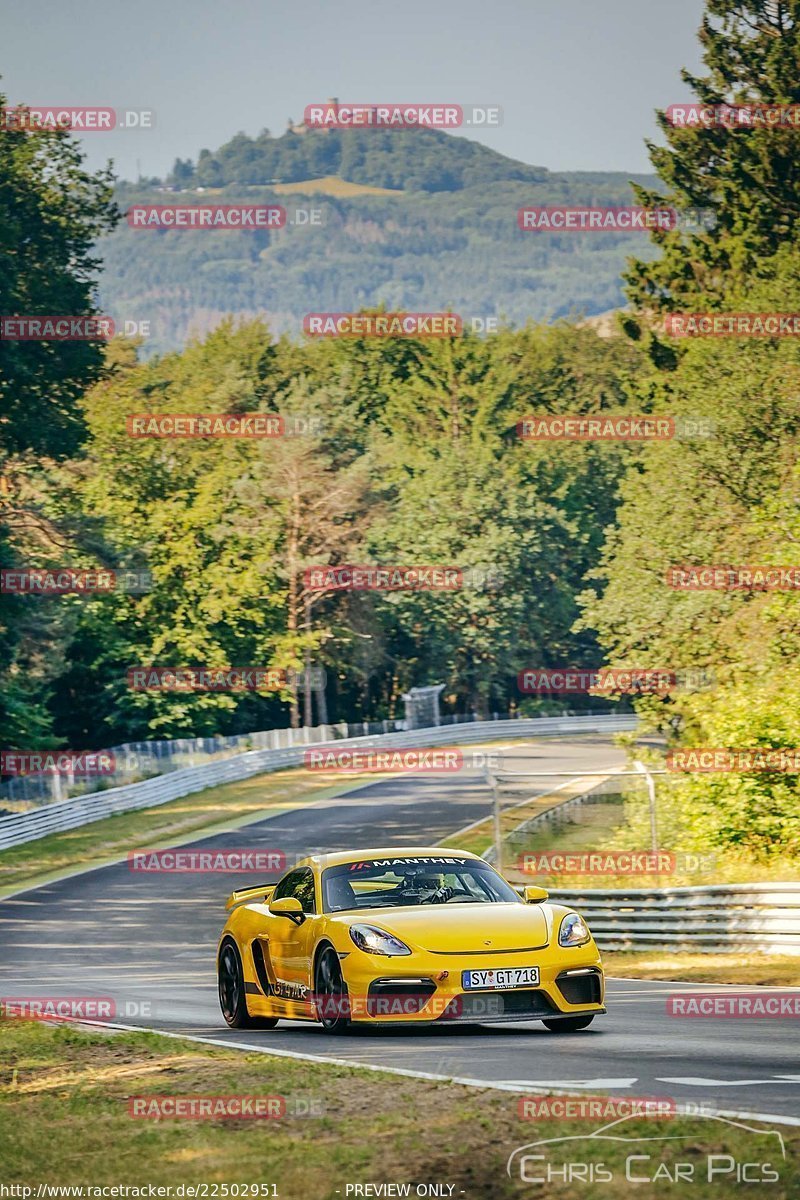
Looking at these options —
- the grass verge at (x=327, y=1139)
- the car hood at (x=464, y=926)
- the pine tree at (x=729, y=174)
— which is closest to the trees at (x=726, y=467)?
the pine tree at (x=729, y=174)

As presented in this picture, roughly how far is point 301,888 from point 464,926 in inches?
71.9

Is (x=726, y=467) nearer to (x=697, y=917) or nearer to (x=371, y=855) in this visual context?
(x=697, y=917)

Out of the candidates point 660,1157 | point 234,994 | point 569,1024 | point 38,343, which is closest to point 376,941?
point 569,1024

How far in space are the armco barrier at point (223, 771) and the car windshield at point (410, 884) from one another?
31.3 metres

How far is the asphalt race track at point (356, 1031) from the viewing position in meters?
9.20

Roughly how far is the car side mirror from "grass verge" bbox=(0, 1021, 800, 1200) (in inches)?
96.9

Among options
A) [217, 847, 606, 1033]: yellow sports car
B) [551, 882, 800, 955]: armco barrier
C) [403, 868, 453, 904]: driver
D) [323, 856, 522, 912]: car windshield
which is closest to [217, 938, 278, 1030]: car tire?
[217, 847, 606, 1033]: yellow sports car

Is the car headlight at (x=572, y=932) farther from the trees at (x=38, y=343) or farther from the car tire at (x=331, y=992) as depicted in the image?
the trees at (x=38, y=343)

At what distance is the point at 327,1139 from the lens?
7.41 meters

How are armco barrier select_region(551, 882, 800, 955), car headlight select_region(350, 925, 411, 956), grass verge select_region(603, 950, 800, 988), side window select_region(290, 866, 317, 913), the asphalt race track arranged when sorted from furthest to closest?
armco barrier select_region(551, 882, 800, 955) < grass verge select_region(603, 950, 800, 988) < side window select_region(290, 866, 317, 913) < car headlight select_region(350, 925, 411, 956) < the asphalt race track

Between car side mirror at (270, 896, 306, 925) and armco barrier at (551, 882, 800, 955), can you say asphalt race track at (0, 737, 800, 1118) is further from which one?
armco barrier at (551, 882, 800, 955)

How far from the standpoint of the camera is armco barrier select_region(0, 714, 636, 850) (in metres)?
44.8

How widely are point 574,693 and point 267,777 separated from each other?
4083 centimetres

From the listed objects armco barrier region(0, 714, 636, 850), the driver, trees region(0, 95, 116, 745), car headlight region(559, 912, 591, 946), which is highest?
trees region(0, 95, 116, 745)
